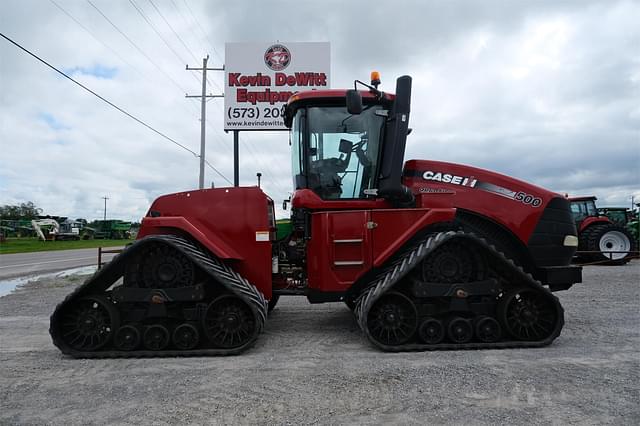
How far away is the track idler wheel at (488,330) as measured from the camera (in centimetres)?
479

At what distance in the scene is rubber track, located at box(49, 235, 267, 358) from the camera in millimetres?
4570

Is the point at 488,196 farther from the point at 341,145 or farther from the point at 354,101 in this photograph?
the point at 354,101

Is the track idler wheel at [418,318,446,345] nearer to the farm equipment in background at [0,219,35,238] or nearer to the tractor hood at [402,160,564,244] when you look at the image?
the tractor hood at [402,160,564,244]

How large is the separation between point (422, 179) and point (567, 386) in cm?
261

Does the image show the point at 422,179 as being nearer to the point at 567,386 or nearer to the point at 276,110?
the point at 567,386

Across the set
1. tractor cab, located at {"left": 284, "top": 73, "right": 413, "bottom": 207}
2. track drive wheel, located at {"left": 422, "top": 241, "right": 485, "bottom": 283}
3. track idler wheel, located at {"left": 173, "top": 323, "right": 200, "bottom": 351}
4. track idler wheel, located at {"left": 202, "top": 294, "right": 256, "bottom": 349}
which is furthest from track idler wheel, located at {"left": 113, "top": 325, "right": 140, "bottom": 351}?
track drive wheel, located at {"left": 422, "top": 241, "right": 485, "bottom": 283}

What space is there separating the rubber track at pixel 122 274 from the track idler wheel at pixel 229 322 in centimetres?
8

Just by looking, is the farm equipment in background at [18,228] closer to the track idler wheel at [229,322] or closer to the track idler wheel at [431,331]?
the track idler wheel at [229,322]

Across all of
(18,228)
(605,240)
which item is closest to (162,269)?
(605,240)

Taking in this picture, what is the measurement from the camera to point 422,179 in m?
5.35

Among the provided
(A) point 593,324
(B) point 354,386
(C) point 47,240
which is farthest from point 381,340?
(C) point 47,240

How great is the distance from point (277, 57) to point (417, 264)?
12.6m

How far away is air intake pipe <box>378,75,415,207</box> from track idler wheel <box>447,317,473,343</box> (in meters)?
1.47

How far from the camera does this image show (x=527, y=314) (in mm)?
4871
